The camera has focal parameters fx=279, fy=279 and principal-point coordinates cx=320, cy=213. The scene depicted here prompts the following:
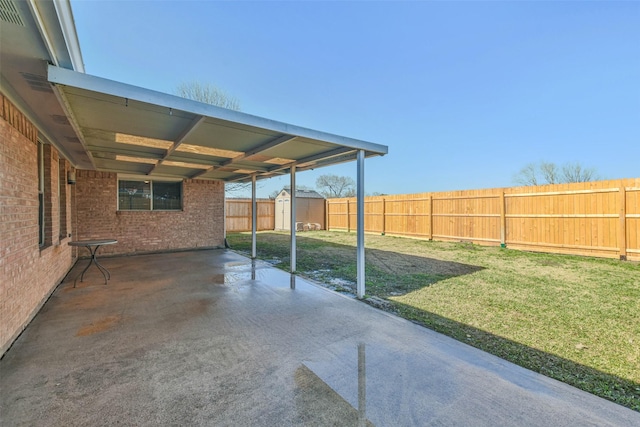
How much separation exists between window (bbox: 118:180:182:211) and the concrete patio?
17.2ft

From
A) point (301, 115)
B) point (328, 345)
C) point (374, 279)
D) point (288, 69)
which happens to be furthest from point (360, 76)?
point (328, 345)

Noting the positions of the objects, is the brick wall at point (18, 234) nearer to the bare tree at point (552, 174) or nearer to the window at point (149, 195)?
the window at point (149, 195)

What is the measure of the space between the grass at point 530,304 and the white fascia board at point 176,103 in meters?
2.63

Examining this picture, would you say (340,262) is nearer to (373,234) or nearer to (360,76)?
(373,234)

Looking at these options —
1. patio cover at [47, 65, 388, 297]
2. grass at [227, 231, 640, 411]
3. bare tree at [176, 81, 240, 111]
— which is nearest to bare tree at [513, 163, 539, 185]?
grass at [227, 231, 640, 411]

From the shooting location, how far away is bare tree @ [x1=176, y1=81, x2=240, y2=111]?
45.1ft

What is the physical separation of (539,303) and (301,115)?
1558cm

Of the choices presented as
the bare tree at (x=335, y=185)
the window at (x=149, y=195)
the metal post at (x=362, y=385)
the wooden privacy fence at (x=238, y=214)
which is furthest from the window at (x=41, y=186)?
the bare tree at (x=335, y=185)

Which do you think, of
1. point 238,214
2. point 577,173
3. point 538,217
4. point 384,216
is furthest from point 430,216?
point 577,173

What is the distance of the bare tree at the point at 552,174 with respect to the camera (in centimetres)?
1892

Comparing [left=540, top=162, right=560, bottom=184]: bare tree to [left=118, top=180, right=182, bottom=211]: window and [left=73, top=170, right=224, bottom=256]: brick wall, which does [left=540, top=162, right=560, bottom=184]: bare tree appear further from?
[left=118, top=180, right=182, bottom=211]: window

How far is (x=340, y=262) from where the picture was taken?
764 centimetres

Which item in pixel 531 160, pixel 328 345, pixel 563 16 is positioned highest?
pixel 563 16

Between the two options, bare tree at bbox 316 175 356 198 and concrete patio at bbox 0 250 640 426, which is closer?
concrete patio at bbox 0 250 640 426
